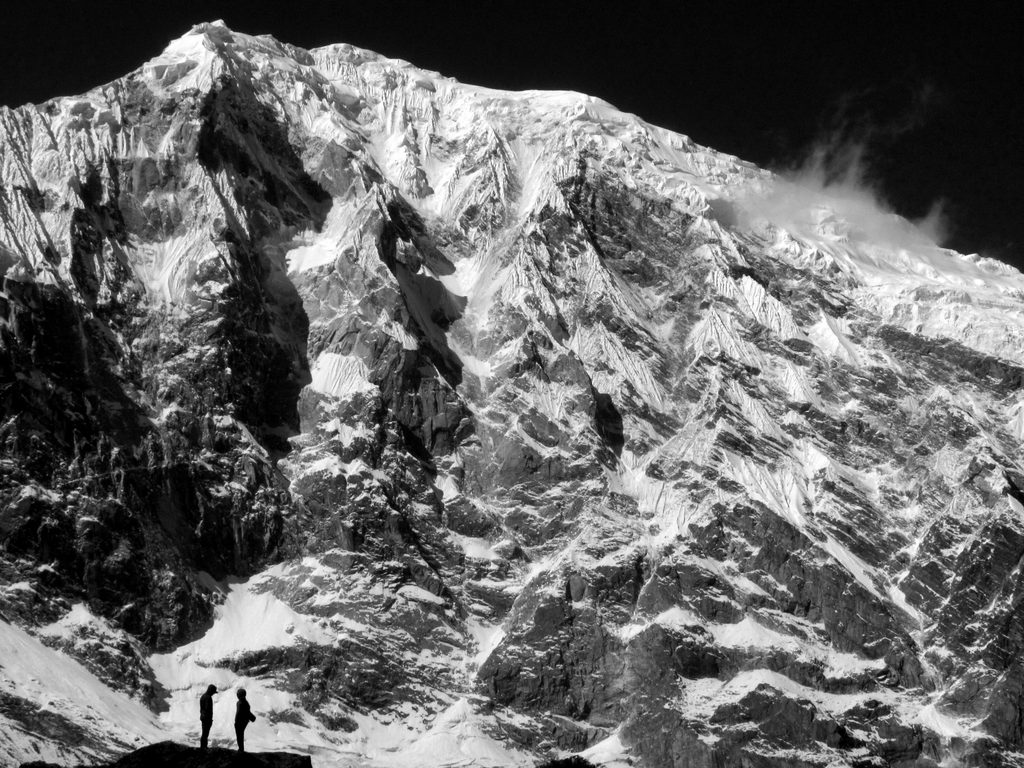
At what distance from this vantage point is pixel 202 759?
3290 inches

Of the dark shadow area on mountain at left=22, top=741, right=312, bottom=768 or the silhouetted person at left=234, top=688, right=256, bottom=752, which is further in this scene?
the silhouetted person at left=234, top=688, right=256, bottom=752

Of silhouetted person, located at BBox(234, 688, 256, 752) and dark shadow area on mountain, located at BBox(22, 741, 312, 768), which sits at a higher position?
silhouetted person, located at BBox(234, 688, 256, 752)

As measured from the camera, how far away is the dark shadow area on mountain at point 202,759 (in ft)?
270

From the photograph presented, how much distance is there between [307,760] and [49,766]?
1305cm

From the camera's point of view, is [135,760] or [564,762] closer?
[135,760]

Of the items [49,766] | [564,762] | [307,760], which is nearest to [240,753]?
[307,760]

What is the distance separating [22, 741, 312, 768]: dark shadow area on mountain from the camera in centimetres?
8225

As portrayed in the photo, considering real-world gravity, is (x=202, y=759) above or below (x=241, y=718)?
below

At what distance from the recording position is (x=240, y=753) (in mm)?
82125

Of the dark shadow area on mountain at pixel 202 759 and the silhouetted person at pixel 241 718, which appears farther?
the silhouetted person at pixel 241 718

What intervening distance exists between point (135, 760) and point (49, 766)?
5871mm

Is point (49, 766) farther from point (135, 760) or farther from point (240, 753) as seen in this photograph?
point (240, 753)

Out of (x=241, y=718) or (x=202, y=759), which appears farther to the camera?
(x=241, y=718)

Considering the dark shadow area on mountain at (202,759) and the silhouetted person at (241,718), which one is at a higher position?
the silhouetted person at (241,718)
